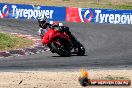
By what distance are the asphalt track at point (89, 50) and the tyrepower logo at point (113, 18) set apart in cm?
128

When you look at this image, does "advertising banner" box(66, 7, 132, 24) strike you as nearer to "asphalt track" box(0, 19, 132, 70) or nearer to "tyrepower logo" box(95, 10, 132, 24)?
"tyrepower logo" box(95, 10, 132, 24)

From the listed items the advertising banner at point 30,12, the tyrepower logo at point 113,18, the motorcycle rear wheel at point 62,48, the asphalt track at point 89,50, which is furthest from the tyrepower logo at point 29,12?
the motorcycle rear wheel at point 62,48

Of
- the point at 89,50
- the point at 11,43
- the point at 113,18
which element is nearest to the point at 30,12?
the point at 113,18

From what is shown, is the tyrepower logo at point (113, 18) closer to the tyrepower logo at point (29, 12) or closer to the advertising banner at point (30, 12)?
the advertising banner at point (30, 12)

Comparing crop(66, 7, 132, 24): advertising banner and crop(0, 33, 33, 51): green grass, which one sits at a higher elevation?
crop(0, 33, 33, 51): green grass

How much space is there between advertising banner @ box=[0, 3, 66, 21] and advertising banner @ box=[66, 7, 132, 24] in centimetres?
75

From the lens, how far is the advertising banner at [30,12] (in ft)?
124

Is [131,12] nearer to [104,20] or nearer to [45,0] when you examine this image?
[104,20]

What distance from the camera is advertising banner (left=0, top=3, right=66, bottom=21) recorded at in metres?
37.8

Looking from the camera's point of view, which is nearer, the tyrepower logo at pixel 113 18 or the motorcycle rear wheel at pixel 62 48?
the motorcycle rear wheel at pixel 62 48

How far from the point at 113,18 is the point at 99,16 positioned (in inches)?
46.1

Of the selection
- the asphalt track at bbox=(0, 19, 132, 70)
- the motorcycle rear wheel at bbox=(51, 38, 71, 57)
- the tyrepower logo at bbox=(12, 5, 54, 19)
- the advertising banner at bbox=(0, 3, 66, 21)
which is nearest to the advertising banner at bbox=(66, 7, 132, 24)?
the advertising banner at bbox=(0, 3, 66, 21)

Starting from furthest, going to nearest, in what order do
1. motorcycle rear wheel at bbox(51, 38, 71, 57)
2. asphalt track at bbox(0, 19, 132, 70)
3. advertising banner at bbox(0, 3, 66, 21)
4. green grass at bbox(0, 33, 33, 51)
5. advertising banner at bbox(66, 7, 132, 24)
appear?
1. advertising banner at bbox(0, 3, 66, 21)
2. advertising banner at bbox(66, 7, 132, 24)
3. green grass at bbox(0, 33, 33, 51)
4. motorcycle rear wheel at bbox(51, 38, 71, 57)
5. asphalt track at bbox(0, 19, 132, 70)

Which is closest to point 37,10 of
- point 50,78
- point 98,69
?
point 98,69
